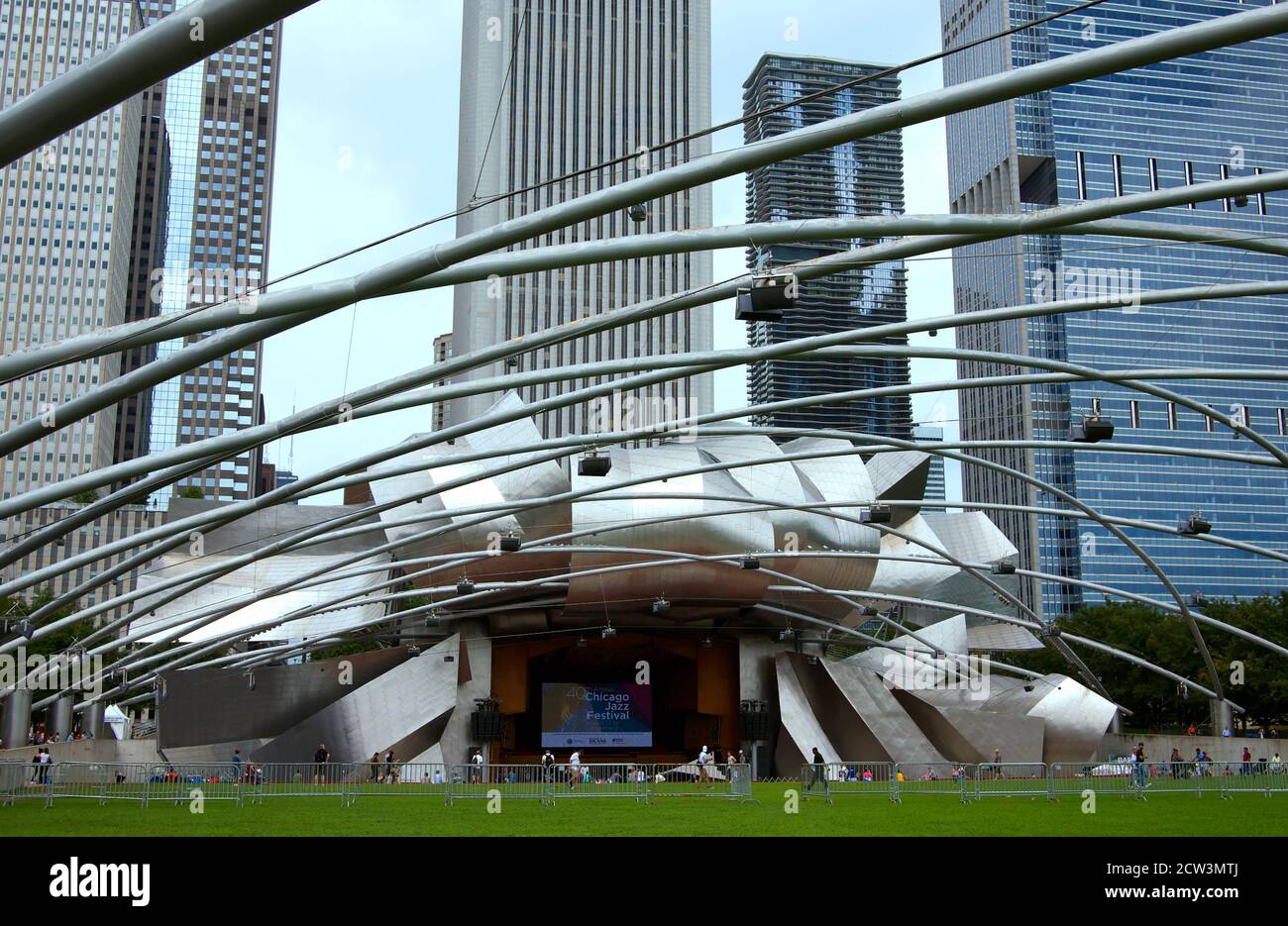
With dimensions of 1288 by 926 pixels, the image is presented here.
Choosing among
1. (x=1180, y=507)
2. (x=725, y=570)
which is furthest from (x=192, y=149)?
(x=725, y=570)

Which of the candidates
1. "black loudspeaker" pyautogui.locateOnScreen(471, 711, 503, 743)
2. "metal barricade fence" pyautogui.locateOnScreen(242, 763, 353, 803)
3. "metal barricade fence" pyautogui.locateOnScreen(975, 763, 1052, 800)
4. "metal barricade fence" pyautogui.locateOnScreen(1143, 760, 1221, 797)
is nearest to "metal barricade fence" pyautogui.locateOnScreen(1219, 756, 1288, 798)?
"metal barricade fence" pyautogui.locateOnScreen(1143, 760, 1221, 797)

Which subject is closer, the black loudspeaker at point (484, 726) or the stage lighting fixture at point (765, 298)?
the stage lighting fixture at point (765, 298)

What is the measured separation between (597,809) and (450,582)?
26.1 meters

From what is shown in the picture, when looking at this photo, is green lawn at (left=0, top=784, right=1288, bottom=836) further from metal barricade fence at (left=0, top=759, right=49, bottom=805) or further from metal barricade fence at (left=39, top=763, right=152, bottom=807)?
metal barricade fence at (left=39, top=763, right=152, bottom=807)

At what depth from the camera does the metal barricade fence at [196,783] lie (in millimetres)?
26688

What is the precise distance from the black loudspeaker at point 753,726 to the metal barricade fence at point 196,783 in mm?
26455

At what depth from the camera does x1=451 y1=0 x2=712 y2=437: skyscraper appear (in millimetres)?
104938

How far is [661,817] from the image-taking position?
70.8 ft

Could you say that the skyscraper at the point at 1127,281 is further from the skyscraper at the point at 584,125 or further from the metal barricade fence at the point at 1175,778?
the metal barricade fence at the point at 1175,778

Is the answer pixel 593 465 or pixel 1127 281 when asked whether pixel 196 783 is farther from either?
pixel 1127 281

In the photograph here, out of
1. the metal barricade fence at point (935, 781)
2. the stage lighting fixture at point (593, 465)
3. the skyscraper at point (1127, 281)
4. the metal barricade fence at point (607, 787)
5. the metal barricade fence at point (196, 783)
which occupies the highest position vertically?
the skyscraper at point (1127, 281)

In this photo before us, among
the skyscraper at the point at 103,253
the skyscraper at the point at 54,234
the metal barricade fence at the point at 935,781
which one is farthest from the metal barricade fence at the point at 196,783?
the skyscraper at the point at 54,234

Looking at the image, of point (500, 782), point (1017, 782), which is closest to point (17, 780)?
point (500, 782)
